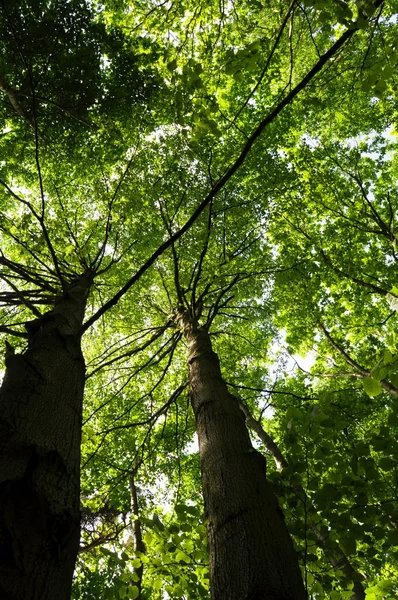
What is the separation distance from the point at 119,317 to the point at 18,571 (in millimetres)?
7445

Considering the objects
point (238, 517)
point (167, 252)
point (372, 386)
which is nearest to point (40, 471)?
point (238, 517)

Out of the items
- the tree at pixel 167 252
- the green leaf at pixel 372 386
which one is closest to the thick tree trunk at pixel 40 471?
the tree at pixel 167 252

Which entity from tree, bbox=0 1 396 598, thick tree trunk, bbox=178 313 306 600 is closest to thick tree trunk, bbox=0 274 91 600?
tree, bbox=0 1 396 598

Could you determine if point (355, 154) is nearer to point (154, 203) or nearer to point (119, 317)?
point (154, 203)

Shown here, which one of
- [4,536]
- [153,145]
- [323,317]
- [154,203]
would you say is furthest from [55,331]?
[323,317]

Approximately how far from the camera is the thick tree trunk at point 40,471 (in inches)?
53.6

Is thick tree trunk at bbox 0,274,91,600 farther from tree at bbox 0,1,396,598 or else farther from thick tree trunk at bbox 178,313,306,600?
thick tree trunk at bbox 178,313,306,600

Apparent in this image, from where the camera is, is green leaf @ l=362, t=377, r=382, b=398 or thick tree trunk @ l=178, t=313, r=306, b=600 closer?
thick tree trunk @ l=178, t=313, r=306, b=600

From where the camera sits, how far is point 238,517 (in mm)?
1948

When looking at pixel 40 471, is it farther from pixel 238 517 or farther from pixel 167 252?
pixel 167 252

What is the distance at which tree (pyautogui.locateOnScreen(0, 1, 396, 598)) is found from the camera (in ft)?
7.31

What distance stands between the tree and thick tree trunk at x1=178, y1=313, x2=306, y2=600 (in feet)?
0.10

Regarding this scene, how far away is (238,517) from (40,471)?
1003 mm

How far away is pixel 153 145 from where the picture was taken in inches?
297
